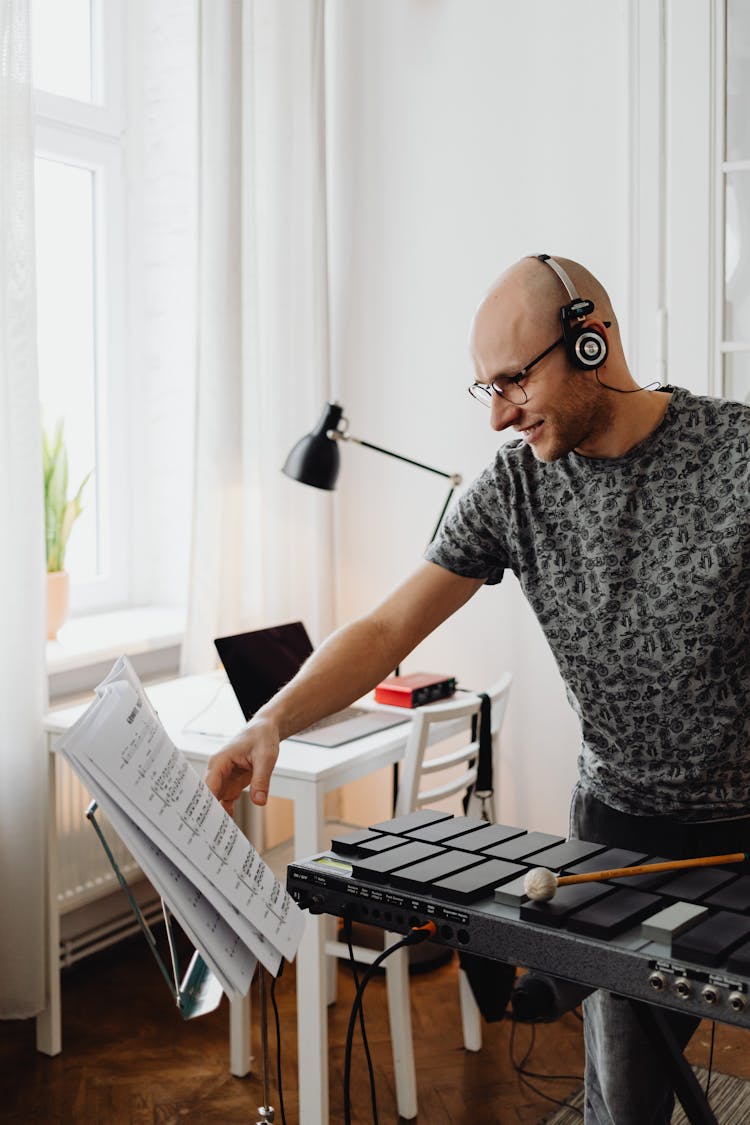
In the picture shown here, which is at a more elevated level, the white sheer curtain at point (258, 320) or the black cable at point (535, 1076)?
the white sheer curtain at point (258, 320)

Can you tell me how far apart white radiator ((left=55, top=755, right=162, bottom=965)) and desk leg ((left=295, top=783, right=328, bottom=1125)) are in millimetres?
667

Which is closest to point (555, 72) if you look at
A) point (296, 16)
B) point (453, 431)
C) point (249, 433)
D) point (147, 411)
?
point (296, 16)

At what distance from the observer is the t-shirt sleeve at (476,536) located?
1.76m

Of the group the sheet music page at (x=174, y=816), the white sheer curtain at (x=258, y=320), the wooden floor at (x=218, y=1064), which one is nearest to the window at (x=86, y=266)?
the white sheer curtain at (x=258, y=320)

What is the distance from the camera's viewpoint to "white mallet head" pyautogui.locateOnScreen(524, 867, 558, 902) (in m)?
1.21

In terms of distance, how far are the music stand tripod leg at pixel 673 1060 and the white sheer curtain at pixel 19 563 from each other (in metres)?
1.63

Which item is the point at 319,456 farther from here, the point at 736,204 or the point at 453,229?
the point at 736,204

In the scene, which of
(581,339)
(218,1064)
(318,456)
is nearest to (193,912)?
(581,339)

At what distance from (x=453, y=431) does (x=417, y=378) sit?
0.19m

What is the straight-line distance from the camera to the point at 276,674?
2.59 metres

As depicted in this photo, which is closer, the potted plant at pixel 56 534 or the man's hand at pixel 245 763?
the man's hand at pixel 245 763

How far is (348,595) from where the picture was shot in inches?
137

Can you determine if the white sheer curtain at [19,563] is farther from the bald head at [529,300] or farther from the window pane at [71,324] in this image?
the bald head at [529,300]

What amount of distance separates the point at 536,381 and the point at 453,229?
1.75m
